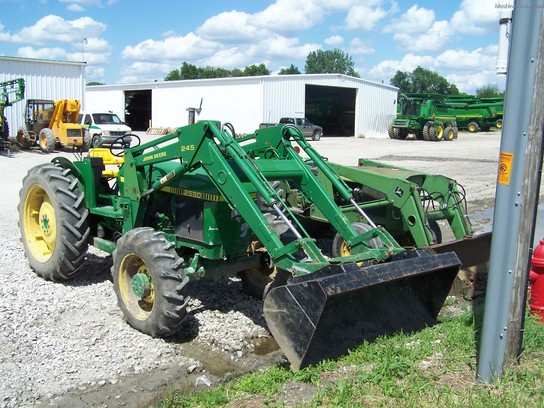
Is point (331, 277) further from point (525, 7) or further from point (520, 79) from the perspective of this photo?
point (525, 7)

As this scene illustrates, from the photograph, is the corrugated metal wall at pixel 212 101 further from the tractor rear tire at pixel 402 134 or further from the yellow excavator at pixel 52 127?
the yellow excavator at pixel 52 127

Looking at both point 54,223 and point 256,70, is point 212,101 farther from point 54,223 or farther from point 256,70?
point 256,70

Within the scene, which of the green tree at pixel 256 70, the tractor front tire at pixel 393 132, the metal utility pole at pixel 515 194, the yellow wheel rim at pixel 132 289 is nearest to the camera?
the metal utility pole at pixel 515 194

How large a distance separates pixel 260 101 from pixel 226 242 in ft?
105

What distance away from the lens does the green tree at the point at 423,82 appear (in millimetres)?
99875

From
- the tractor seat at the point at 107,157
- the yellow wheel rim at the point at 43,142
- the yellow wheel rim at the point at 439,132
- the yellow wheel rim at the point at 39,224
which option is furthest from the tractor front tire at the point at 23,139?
the yellow wheel rim at the point at 439,132

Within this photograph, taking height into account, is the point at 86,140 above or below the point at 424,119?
below

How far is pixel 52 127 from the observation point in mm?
24500

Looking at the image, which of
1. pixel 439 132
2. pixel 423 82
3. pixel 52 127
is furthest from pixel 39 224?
pixel 423 82

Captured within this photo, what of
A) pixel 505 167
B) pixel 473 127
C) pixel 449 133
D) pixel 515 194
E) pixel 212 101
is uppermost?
Result: pixel 212 101

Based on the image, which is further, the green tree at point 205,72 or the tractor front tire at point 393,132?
the green tree at point 205,72

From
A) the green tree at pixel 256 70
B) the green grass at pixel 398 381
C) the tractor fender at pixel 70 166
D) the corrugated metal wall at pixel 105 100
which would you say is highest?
the green tree at pixel 256 70

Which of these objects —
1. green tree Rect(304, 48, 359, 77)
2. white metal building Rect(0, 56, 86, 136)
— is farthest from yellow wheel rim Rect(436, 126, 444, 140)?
green tree Rect(304, 48, 359, 77)

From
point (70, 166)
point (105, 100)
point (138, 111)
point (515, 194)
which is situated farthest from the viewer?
point (138, 111)
